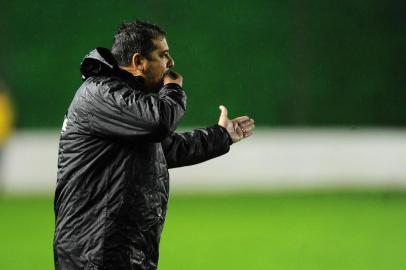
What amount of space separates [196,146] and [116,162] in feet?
2.21

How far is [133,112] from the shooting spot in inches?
143

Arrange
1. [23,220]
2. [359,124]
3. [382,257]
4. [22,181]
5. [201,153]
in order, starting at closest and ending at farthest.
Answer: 1. [201,153]
2. [382,257]
3. [23,220]
4. [22,181]
5. [359,124]

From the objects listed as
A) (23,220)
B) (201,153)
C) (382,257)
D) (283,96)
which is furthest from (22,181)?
(201,153)

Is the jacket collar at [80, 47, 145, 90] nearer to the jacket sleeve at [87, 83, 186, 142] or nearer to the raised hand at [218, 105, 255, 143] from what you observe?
the jacket sleeve at [87, 83, 186, 142]

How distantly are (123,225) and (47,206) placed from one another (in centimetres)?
887

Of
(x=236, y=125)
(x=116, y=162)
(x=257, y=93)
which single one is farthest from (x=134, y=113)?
(x=257, y=93)

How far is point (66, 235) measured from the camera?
3758mm

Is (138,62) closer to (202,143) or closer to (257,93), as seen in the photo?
(202,143)

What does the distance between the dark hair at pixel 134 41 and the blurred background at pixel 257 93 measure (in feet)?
26.0

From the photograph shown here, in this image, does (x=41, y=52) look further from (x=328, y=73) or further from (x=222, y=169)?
(x=328, y=73)

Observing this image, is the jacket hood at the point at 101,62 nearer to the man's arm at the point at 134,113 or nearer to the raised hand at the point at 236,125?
the man's arm at the point at 134,113

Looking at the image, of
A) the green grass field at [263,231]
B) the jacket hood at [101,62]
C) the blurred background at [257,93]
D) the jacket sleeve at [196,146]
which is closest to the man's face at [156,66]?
the jacket hood at [101,62]

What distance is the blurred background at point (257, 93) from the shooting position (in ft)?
44.6

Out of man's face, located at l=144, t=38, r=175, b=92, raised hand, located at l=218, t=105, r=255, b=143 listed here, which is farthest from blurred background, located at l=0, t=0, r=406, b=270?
man's face, located at l=144, t=38, r=175, b=92
